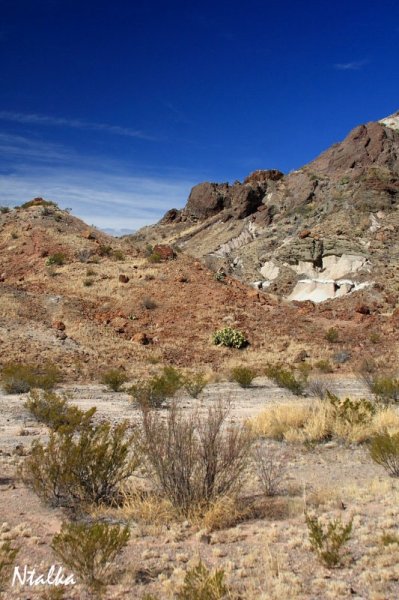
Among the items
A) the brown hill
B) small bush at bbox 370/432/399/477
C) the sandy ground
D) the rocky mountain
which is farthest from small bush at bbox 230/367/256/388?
Result: the rocky mountain

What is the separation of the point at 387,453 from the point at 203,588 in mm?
4278

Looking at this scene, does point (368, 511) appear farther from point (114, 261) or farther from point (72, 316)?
→ point (114, 261)

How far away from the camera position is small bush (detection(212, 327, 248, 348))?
23484 mm

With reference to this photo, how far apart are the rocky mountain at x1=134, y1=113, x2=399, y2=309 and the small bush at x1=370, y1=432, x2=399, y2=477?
2855 centimetres

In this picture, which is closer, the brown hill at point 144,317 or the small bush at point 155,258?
the brown hill at point 144,317

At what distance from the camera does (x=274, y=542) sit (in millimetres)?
5023

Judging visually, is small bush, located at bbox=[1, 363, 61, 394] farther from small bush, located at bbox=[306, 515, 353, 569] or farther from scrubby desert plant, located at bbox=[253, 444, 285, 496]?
small bush, located at bbox=[306, 515, 353, 569]

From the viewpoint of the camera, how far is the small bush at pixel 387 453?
277 inches

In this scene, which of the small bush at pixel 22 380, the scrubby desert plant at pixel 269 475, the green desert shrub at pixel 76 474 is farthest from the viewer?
the small bush at pixel 22 380

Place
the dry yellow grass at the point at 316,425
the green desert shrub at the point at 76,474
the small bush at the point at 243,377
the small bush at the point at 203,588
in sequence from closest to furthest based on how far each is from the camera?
the small bush at the point at 203,588
the green desert shrub at the point at 76,474
the dry yellow grass at the point at 316,425
the small bush at the point at 243,377

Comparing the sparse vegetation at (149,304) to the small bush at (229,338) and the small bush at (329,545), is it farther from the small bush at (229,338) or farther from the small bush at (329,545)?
the small bush at (329,545)

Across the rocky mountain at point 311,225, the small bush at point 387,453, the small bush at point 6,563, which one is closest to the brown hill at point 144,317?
the rocky mountain at point 311,225

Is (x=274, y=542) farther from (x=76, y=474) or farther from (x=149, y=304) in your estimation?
(x=149, y=304)

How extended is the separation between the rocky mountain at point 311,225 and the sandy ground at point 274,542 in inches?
1151
